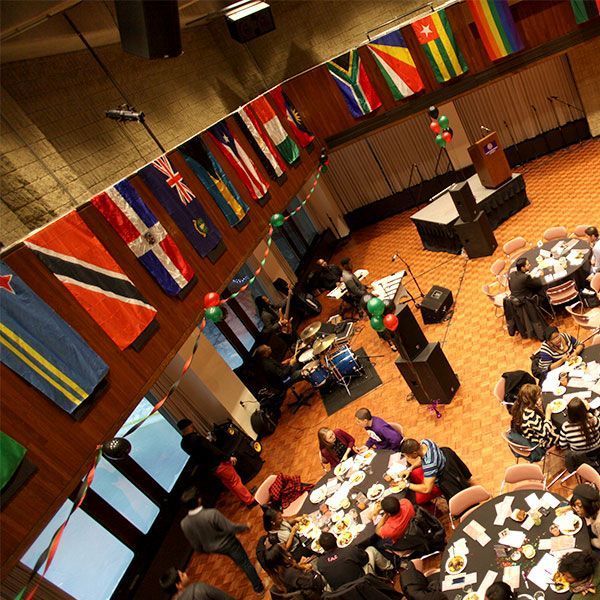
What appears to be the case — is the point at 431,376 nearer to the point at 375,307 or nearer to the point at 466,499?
the point at 375,307

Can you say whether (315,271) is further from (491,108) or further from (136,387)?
(136,387)

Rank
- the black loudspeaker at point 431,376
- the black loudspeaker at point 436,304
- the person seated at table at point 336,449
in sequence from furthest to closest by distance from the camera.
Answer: the black loudspeaker at point 436,304 → the black loudspeaker at point 431,376 → the person seated at table at point 336,449

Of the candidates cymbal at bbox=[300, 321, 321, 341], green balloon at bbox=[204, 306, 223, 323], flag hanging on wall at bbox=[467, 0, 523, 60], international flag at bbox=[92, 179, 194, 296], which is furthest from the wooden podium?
international flag at bbox=[92, 179, 194, 296]

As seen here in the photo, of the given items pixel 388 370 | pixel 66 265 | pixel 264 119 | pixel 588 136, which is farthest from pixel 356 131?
pixel 66 265

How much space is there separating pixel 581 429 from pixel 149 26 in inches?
239

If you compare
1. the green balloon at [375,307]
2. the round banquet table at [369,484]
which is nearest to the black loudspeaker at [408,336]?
the green balloon at [375,307]

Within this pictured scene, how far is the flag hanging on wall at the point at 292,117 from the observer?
14320 mm

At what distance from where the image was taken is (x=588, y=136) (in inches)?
634

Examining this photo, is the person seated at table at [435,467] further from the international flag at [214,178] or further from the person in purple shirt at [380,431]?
the international flag at [214,178]

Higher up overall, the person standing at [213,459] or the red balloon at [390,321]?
the red balloon at [390,321]

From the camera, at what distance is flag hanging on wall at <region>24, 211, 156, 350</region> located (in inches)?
237

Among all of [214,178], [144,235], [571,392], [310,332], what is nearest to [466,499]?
[571,392]

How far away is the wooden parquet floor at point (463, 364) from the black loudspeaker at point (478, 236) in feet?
0.74

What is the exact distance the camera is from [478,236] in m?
12.8
